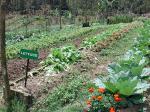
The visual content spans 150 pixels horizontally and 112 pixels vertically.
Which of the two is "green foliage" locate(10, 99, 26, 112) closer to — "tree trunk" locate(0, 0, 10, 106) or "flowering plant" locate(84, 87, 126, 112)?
"tree trunk" locate(0, 0, 10, 106)

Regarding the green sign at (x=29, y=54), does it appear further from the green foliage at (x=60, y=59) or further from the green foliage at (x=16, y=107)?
the green foliage at (x=60, y=59)

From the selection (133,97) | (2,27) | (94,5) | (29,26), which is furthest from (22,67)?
(94,5)

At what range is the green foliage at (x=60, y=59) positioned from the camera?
38.6 ft

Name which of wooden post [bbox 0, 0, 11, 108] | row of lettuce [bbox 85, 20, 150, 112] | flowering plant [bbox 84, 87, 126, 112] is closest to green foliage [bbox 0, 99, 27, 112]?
wooden post [bbox 0, 0, 11, 108]

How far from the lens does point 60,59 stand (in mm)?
12328

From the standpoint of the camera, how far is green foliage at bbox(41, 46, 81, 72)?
1176 cm

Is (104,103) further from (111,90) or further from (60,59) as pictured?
(60,59)

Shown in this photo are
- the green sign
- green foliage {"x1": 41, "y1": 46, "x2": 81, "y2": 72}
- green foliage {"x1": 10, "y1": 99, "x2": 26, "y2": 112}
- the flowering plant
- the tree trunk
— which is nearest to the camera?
the flowering plant

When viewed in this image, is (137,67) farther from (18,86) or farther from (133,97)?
(18,86)

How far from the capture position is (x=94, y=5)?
47.6 metres

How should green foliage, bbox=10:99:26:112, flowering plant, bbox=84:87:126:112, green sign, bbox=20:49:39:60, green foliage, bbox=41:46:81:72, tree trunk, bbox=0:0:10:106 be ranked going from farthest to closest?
green foliage, bbox=41:46:81:72
green sign, bbox=20:49:39:60
green foliage, bbox=10:99:26:112
tree trunk, bbox=0:0:10:106
flowering plant, bbox=84:87:126:112

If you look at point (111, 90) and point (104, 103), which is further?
point (111, 90)

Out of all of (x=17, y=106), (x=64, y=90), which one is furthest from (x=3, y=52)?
(x=64, y=90)

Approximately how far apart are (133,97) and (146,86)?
30 cm
